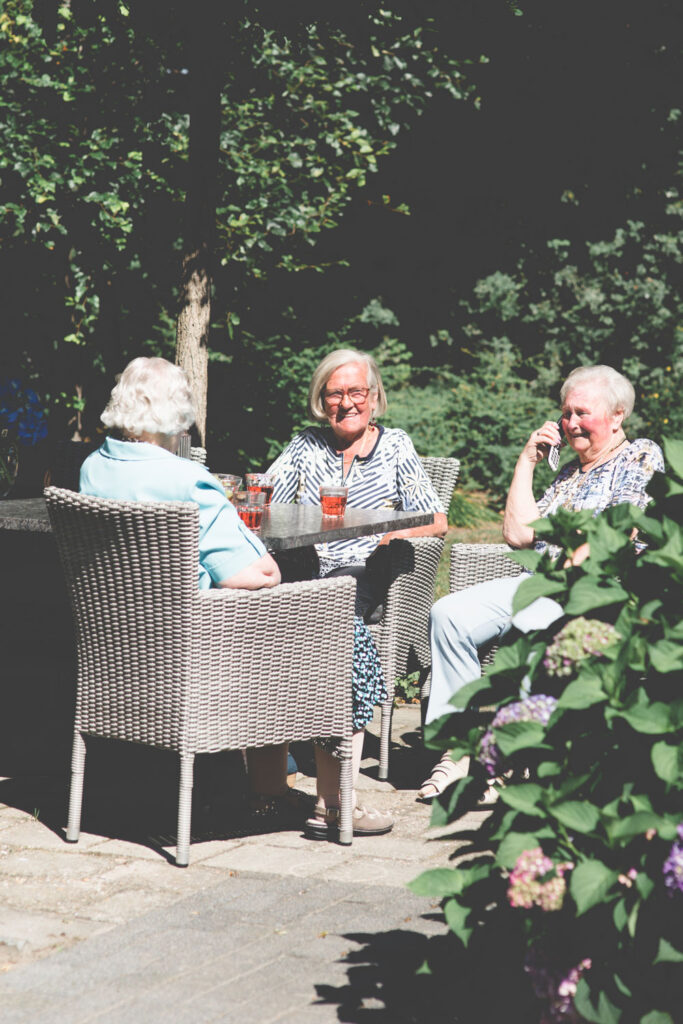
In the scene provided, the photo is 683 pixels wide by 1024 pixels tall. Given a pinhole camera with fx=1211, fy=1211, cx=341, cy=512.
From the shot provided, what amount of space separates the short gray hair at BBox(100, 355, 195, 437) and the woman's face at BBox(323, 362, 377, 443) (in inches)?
54.2

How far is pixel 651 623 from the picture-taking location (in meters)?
2.08

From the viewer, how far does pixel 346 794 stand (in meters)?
3.77

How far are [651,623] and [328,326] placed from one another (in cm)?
1311

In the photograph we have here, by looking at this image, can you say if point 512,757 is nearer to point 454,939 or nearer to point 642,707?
point 642,707

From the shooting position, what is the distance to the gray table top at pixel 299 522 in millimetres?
3906

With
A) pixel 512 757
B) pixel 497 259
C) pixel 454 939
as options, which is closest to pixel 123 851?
pixel 454 939

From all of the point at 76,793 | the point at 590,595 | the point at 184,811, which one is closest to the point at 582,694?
the point at 590,595

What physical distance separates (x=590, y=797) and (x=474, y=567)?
2.81 m

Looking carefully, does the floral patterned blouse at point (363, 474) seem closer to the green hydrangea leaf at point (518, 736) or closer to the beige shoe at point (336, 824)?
the beige shoe at point (336, 824)

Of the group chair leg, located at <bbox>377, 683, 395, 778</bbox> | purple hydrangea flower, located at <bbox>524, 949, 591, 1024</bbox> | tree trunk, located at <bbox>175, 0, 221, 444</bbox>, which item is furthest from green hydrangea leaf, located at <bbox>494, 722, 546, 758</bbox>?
tree trunk, located at <bbox>175, 0, 221, 444</bbox>

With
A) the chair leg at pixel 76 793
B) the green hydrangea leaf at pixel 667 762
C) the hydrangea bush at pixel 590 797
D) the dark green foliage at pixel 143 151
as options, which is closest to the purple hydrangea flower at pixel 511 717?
the hydrangea bush at pixel 590 797

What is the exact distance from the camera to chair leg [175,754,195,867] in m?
3.49

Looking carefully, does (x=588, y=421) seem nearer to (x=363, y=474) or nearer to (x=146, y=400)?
(x=363, y=474)

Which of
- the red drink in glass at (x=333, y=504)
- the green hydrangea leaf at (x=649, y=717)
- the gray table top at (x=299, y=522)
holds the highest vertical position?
the red drink in glass at (x=333, y=504)
